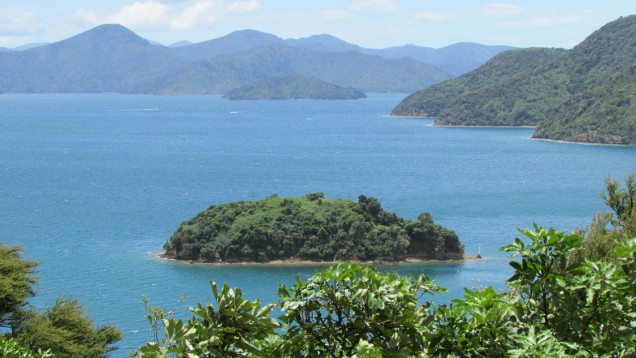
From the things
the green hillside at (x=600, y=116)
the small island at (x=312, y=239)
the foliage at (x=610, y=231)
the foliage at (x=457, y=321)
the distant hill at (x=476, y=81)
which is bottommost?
the small island at (x=312, y=239)

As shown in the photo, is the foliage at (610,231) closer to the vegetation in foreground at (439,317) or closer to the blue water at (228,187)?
the vegetation in foreground at (439,317)

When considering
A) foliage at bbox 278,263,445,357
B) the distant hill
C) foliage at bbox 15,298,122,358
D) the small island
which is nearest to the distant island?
the distant hill

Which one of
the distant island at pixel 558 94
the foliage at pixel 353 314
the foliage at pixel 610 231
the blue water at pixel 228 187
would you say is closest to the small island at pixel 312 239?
the blue water at pixel 228 187

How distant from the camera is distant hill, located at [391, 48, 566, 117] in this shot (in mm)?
170500

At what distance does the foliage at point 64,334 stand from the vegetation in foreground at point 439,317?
11.3 m

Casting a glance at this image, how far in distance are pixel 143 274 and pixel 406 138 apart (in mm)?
83324

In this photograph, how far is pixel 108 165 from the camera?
84.9 metres

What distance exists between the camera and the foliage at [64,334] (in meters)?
16.0

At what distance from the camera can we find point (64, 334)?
1733cm

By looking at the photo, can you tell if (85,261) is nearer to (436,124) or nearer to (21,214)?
(21,214)

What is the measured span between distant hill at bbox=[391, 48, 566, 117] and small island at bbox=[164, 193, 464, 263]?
404 feet

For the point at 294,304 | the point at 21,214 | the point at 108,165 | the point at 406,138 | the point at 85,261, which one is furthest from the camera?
the point at 406,138

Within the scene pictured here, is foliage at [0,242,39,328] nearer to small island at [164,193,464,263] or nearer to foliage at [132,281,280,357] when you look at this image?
foliage at [132,281,280,357]

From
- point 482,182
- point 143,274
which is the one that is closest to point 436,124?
point 482,182
